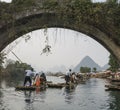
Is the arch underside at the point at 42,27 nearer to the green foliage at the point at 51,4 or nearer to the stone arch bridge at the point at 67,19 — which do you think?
the stone arch bridge at the point at 67,19

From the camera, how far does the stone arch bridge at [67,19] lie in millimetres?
13766

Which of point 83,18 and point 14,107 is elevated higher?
point 83,18

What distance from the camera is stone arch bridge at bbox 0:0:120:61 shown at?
45.2 feet

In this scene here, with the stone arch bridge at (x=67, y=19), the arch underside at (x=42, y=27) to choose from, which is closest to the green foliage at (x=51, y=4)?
the stone arch bridge at (x=67, y=19)

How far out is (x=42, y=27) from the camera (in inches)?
551

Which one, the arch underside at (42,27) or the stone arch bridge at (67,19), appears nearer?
the stone arch bridge at (67,19)

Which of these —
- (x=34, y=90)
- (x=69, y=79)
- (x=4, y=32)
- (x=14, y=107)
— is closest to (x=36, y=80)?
(x=34, y=90)

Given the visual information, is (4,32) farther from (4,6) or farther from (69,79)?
(69,79)

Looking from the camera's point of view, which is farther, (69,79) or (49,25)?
(69,79)

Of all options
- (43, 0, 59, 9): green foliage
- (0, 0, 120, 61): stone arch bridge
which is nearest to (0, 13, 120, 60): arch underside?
(0, 0, 120, 61): stone arch bridge

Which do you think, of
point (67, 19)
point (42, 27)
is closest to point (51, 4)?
point (67, 19)

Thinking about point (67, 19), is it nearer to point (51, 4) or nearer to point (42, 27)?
point (51, 4)

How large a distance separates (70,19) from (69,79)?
17.1m

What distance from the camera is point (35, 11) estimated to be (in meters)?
13.9
